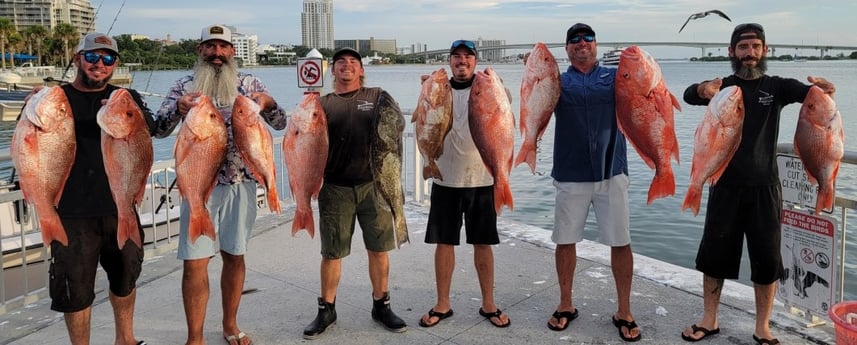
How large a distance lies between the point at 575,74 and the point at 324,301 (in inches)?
87.2

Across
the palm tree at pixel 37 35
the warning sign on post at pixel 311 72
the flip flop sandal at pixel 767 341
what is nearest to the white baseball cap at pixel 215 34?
the flip flop sandal at pixel 767 341

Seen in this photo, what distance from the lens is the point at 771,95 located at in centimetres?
357

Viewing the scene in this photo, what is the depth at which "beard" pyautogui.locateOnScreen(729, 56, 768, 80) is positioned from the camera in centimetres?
363

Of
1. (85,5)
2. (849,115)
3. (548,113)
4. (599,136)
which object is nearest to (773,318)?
(599,136)

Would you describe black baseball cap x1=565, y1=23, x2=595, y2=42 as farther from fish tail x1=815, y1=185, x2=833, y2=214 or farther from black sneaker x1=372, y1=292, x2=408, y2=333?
black sneaker x1=372, y1=292, x2=408, y2=333

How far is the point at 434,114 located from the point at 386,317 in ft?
4.66

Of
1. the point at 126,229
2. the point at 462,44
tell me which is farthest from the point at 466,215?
the point at 126,229

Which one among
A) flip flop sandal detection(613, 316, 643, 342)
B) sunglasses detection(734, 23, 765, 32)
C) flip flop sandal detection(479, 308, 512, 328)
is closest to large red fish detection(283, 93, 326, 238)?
flip flop sandal detection(479, 308, 512, 328)

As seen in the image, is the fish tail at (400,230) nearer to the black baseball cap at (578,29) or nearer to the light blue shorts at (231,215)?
the light blue shorts at (231,215)

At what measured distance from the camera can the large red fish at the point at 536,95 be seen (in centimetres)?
372

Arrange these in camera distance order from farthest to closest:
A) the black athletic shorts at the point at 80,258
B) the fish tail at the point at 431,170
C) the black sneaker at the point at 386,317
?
the black sneaker at the point at 386,317 → the fish tail at the point at 431,170 → the black athletic shorts at the point at 80,258

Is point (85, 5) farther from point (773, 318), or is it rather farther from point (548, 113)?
point (773, 318)

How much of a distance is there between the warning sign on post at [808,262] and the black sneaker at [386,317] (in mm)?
2540

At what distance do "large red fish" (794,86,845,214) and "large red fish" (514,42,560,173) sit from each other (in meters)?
1.38
